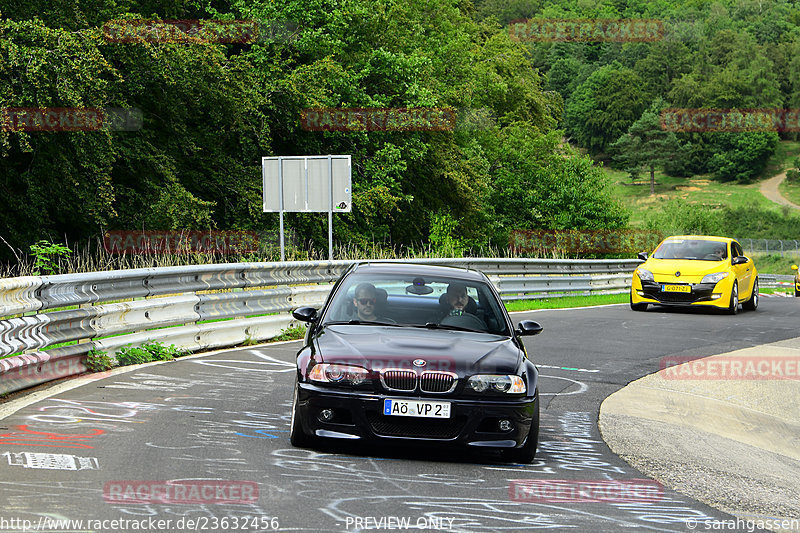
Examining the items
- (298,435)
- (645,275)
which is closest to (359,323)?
(298,435)

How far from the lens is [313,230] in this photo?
36.9 metres

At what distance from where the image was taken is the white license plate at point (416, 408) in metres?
6.43

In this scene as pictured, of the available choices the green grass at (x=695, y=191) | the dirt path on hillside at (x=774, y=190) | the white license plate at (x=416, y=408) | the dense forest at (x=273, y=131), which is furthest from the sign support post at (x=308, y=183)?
the dirt path on hillside at (x=774, y=190)

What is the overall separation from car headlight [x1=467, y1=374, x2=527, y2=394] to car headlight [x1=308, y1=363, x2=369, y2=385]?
2.24ft

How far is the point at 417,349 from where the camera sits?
6.75 meters

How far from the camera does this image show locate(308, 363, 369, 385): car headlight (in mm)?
6527

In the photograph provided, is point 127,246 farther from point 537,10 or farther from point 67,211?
point 537,10

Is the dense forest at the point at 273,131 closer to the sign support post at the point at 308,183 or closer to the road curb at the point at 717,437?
the sign support post at the point at 308,183

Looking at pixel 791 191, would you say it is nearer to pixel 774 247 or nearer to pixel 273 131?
pixel 774 247

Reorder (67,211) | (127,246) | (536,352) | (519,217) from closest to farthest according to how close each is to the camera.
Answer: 1. (536,352)
2. (67,211)
3. (127,246)
4. (519,217)

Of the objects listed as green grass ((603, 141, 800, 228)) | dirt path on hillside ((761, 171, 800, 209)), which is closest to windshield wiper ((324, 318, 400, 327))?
green grass ((603, 141, 800, 228))

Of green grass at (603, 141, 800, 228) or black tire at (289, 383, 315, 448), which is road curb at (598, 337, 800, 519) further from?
green grass at (603, 141, 800, 228)

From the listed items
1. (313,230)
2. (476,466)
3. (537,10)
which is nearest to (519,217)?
(313,230)

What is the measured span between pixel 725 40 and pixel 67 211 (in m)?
172
